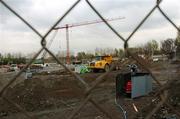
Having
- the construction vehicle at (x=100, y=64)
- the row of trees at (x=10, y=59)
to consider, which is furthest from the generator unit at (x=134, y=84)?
the row of trees at (x=10, y=59)

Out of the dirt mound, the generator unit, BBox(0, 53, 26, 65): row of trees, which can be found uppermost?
BBox(0, 53, 26, 65): row of trees

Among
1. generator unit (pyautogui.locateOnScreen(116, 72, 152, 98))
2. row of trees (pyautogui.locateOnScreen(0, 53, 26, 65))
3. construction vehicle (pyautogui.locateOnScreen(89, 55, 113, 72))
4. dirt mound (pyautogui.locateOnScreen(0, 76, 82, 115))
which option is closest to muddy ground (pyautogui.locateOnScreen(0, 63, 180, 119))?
dirt mound (pyautogui.locateOnScreen(0, 76, 82, 115))

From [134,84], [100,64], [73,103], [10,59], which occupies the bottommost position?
[73,103]

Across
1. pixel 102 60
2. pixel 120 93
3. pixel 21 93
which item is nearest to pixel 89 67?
pixel 102 60

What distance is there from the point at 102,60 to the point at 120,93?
12.5 metres

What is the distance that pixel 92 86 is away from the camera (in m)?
1.16

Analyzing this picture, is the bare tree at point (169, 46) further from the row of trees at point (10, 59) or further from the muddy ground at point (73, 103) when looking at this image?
the muddy ground at point (73, 103)

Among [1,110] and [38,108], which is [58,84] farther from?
[1,110]

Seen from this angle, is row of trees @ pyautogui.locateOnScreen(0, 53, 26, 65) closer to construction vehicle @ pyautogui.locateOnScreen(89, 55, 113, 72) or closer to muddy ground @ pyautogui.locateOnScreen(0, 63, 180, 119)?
muddy ground @ pyautogui.locateOnScreen(0, 63, 180, 119)

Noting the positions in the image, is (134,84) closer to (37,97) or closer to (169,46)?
(37,97)

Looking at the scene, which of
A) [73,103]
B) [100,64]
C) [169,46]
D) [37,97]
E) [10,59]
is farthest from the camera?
[100,64]

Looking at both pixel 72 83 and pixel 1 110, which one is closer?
pixel 1 110

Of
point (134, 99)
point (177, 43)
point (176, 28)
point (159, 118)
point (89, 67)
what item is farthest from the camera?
point (89, 67)

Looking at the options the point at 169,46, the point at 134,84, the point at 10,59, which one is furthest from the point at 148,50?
the point at 134,84
